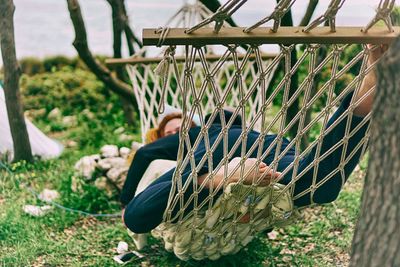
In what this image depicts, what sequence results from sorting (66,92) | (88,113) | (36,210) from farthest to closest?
1. (66,92)
2. (88,113)
3. (36,210)

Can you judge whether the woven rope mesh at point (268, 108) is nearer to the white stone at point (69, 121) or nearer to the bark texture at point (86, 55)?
the bark texture at point (86, 55)

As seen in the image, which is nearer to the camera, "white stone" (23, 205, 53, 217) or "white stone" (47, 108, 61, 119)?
"white stone" (23, 205, 53, 217)

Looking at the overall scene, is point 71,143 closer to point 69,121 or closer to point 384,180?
point 69,121

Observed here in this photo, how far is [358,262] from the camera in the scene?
1228 millimetres

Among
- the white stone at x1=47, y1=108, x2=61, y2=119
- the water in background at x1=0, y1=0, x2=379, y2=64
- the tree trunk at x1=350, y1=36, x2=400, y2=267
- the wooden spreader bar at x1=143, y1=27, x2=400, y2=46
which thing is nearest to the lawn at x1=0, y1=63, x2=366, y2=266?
the white stone at x1=47, y1=108, x2=61, y2=119

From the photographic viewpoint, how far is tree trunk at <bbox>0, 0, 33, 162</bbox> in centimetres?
303

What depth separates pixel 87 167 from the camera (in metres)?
3.18

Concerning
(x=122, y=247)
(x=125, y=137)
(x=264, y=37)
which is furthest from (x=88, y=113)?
(x=264, y=37)

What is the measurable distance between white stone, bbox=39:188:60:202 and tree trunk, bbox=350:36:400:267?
211 cm

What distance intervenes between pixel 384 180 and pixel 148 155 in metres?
1.39

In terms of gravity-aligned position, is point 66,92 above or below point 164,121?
below

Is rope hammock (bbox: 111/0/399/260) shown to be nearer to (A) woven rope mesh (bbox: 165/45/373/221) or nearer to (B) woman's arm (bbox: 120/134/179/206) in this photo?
(A) woven rope mesh (bbox: 165/45/373/221)

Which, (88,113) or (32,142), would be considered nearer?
(32,142)

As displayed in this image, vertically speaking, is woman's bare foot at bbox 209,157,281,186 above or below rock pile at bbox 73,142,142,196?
above
